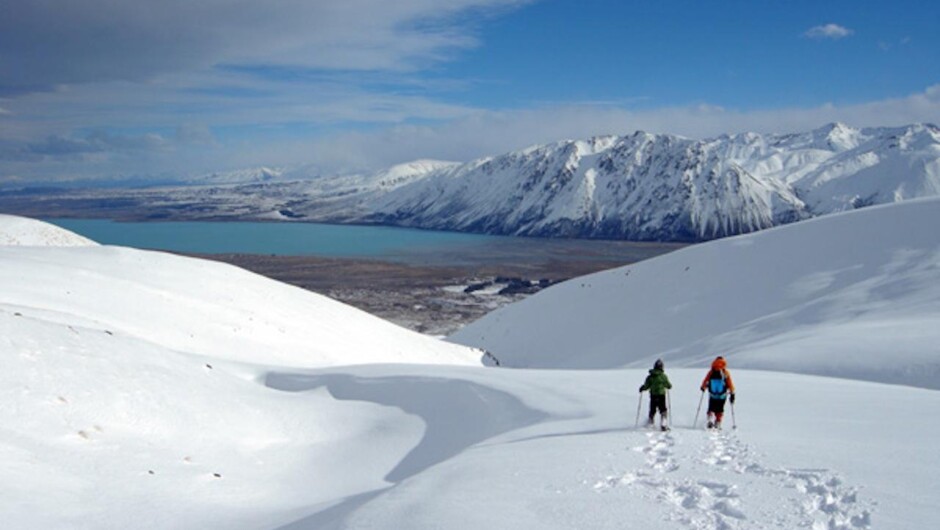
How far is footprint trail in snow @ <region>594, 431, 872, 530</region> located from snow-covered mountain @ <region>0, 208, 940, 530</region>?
3 centimetres

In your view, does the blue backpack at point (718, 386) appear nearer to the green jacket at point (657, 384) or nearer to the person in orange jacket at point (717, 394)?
the person in orange jacket at point (717, 394)

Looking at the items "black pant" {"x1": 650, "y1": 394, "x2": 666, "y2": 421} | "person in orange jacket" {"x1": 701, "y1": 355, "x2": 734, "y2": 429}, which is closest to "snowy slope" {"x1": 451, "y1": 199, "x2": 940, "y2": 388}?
"person in orange jacket" {"x1": 701, "y1": 355, "x2": 734, "y2": 429}

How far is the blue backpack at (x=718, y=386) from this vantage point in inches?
420

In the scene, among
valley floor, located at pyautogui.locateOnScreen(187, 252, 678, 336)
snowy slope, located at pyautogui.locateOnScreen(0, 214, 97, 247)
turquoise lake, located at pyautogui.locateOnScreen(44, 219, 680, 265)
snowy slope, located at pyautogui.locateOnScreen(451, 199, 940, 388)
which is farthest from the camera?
turquoise lake, located at pyautogui.locateOnScreen(44, 219, 680, 265)

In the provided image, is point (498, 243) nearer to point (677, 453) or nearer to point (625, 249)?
point (625, 249)

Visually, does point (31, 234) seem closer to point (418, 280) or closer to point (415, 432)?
point (415, 432)

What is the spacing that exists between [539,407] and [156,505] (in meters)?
6.90

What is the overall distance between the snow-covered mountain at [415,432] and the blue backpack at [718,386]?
15.5 inches

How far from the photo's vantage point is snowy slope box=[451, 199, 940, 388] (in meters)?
18.8

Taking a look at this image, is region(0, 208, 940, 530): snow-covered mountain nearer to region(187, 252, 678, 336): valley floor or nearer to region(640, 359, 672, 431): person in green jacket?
region(640, 359, 672, 431): person in green jacket

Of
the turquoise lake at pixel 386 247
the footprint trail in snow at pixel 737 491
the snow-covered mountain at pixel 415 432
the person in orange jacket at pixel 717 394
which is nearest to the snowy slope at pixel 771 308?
the snow-covered mountain at pixel 415 432

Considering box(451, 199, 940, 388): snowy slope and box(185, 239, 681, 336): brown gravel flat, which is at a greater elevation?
box(451, 199, 940, 388): snowy slope

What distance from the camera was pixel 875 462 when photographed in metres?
7.78

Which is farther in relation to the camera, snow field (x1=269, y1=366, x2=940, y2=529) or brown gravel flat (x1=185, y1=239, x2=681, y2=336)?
brown gravel flat (x1=185, y1=239, x2=681, y2=336)
